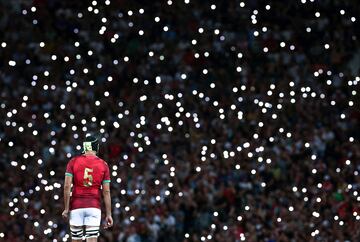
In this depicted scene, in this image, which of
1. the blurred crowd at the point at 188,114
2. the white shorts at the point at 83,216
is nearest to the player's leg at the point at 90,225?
the white shorts at the point at 83,216

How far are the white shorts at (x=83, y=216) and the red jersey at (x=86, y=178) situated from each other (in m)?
0.04

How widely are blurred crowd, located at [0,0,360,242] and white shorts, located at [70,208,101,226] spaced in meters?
4.39

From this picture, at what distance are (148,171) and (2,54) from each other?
3.83m

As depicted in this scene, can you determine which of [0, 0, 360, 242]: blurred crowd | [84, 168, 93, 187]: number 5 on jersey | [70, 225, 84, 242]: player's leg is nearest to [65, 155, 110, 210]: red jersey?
[84, 168, 93, 187]: number 5 on jersey

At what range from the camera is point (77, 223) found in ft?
34.9

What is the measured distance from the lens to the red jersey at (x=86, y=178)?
10.5 meters

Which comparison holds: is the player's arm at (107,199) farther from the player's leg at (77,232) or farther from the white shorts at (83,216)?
the player's leg at (77,232)

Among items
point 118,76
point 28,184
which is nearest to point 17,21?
point 118,76

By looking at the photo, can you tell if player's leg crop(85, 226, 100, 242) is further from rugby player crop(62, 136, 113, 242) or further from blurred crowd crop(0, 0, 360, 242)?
blurred crowd crop(0, 0, 360, 242)

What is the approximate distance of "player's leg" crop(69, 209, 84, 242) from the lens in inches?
418

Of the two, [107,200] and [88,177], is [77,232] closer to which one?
[107,200]

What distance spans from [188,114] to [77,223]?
7316 mm

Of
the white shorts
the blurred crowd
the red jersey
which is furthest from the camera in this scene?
the blurred crowd

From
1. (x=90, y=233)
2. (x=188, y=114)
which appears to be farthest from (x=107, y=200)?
(x=188, y=114)
